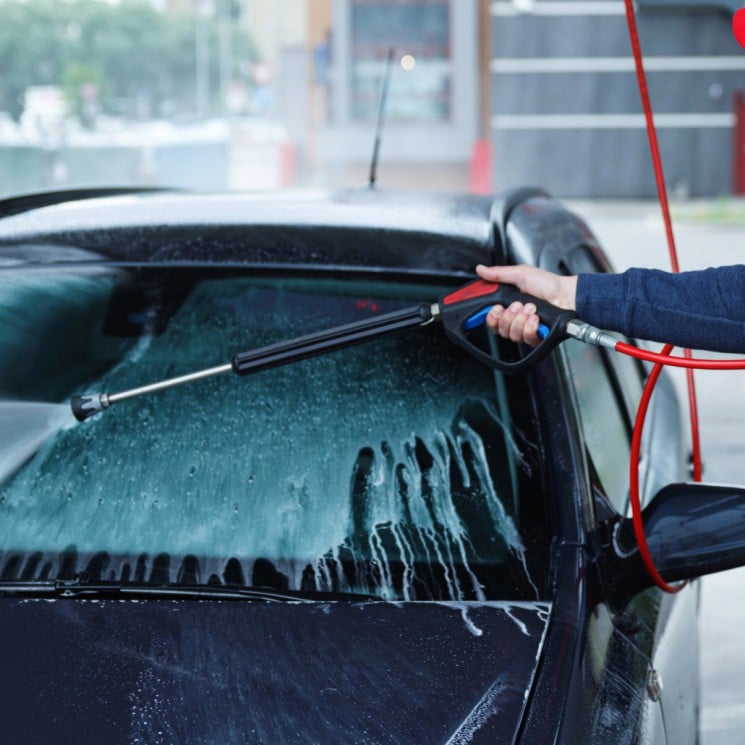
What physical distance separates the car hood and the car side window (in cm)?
50

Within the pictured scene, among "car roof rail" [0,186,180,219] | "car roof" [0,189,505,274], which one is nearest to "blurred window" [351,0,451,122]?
"car roof rail" [0,186,180,219]

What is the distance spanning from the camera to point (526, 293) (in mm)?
1882

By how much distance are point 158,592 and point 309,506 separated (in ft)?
0.92

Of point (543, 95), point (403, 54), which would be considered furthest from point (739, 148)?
point (403, 54)

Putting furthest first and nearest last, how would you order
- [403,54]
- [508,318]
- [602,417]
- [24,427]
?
1. [403,54]
2. [602,417]
3. [24,427]
4. [508,318]

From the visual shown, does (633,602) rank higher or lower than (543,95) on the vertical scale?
Answer: higher

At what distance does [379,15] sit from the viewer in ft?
97.7

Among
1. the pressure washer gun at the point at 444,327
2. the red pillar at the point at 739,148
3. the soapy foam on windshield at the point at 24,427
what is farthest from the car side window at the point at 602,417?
the red pillar at the point at 739,148

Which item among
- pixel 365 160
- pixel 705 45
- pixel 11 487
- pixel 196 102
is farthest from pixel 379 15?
pixel 11 487

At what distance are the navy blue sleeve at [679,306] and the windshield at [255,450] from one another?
303 millimetres

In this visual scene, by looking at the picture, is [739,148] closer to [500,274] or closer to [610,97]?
[610,97]

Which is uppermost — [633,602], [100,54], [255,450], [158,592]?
[100,54]

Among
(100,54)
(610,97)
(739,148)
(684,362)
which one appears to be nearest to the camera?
(684,362)

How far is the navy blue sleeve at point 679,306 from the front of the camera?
1814 mm
